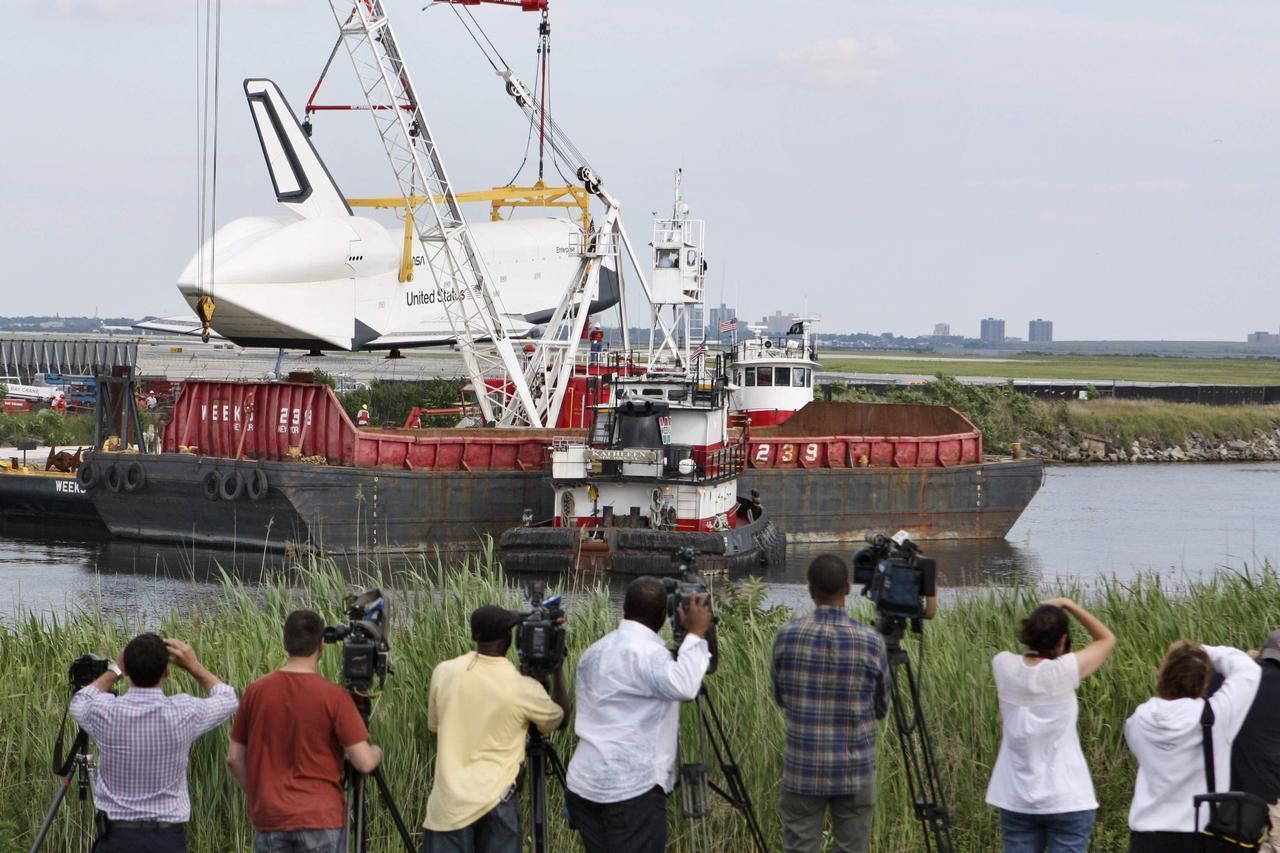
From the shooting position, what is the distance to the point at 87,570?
33.8m

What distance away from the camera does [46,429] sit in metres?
59.9

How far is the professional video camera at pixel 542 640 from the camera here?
26.5ft

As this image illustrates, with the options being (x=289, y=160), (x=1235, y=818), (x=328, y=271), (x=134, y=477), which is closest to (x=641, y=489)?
(x=134, y=477)

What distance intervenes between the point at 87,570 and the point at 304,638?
27938mm

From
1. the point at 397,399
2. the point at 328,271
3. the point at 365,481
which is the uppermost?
the point at 328,271

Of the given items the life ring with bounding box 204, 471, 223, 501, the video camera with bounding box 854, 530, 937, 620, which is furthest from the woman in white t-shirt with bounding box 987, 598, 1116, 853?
the life ring with bounding box 204, 471, 223, 501

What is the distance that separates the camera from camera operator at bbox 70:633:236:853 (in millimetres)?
8086

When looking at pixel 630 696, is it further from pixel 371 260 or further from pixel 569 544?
pixel 371 260

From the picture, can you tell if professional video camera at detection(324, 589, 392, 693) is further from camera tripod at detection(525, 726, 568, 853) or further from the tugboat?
the tugboat

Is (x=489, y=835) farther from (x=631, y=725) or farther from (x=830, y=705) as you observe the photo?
(x=830, y=705)

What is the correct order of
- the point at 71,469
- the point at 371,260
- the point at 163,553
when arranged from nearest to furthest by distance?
the point at 163,553
the point at 71,469
the point at 371,260

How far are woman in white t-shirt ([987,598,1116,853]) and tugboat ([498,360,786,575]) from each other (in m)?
22.7

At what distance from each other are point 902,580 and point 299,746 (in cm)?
314

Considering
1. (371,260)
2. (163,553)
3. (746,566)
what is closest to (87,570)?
(163,553)
